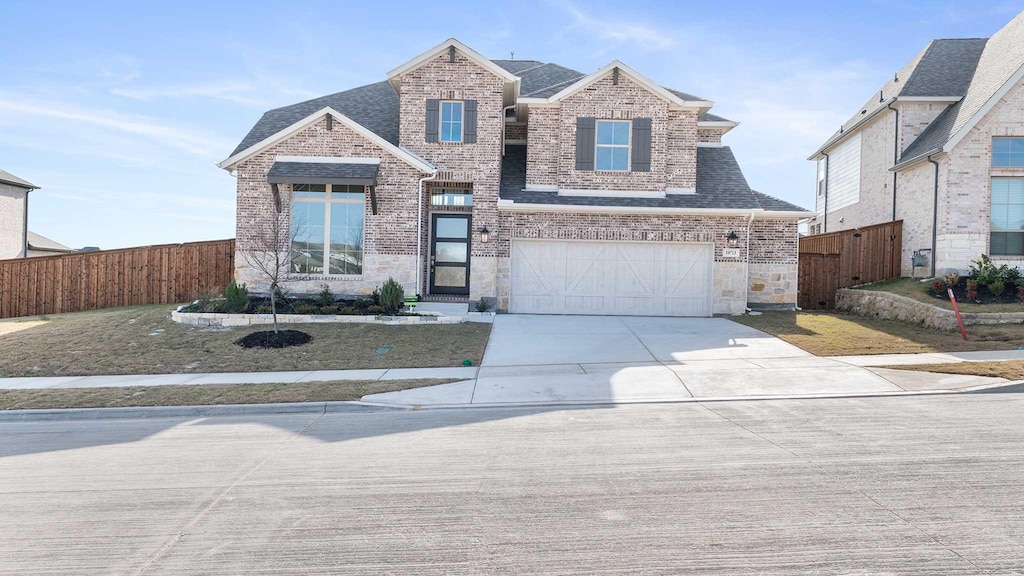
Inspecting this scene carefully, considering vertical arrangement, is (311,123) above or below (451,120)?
below

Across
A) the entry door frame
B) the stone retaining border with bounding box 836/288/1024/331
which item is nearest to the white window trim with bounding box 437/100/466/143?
the entry door frame

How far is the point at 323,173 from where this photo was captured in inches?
623

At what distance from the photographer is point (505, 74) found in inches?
672

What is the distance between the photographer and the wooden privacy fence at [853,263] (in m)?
19.1

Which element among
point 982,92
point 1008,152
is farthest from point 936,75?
point 1008,152

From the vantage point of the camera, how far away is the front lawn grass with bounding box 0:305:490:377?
11633 mm

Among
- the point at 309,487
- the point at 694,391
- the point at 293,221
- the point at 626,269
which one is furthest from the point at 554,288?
the point at 309,487

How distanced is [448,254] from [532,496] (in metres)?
13.4

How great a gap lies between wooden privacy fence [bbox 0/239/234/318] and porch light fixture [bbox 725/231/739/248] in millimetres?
15006

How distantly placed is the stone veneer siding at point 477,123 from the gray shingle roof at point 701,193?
2.83 ft

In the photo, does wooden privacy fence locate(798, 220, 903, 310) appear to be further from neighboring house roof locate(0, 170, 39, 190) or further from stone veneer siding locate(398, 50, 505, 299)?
neighboring house roof locate(0, 170, 39, 190)

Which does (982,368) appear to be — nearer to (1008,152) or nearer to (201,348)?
(1008,152)

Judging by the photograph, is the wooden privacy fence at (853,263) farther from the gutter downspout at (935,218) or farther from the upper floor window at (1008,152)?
the upper floor window at (1008,152)

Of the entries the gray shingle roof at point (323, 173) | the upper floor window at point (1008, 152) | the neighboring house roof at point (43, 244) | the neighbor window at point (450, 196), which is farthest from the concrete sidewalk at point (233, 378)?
the neighboring house roof at point (43, 244)
